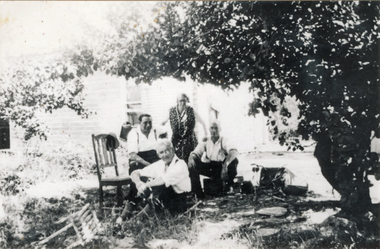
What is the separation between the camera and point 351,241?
3287mm

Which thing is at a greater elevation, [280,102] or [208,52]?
[208,52]

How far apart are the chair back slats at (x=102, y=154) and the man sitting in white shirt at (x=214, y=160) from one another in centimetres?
100

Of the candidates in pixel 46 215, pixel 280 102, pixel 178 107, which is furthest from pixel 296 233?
pixel 46 215

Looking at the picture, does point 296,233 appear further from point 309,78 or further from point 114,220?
point 114,220

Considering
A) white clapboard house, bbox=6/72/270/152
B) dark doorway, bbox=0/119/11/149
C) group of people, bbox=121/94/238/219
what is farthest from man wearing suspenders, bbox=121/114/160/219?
dark doorway, bbox=0/119/11/149

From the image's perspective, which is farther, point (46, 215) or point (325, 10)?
point (46, 215)

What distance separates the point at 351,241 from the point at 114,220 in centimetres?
275

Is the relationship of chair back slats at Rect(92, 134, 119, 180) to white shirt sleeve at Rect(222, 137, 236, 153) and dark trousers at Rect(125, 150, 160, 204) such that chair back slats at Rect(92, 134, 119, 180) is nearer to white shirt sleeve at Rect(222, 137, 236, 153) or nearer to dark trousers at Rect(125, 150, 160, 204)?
dark trousers at Rect(125, 150, 160, 204)

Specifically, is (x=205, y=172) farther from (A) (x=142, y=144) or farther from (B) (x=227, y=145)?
(A) (x=142, y=144)

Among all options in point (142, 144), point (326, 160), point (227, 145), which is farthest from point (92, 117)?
point (326, 160)

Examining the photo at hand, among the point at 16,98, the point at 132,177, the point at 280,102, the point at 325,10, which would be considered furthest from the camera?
the point at 16,98

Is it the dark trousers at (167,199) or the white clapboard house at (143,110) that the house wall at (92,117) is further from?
the dark trousers at (167,199)

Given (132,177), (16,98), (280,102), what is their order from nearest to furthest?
(280,102) → (132,177) → (16,98)

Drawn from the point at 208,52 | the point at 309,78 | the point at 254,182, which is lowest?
the point at 254,182
